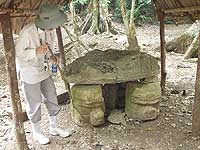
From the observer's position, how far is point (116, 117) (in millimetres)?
5324

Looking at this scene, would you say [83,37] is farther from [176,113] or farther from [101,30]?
[176,113]

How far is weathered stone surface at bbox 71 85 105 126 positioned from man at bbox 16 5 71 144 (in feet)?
1.59

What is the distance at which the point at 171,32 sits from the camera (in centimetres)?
1288

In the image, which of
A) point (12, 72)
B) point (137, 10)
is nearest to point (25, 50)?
point (12, 72)

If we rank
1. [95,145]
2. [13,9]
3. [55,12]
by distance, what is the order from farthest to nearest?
[95,145]
[55,12]
[13,9]

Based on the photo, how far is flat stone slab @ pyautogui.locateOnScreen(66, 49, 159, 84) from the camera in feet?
16.5

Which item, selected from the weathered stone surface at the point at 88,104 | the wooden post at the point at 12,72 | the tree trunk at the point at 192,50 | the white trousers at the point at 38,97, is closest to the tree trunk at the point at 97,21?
the tree trunk at the point at 192,50

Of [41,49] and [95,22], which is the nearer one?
[41,49]

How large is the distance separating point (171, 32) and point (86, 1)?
132 inches

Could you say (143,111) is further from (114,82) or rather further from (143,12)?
(143,12)

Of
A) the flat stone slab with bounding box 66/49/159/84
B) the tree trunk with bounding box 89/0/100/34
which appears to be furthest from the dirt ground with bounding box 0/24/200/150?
the tree trunk with bounding box 89/0/100/34

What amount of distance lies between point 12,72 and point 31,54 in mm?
328

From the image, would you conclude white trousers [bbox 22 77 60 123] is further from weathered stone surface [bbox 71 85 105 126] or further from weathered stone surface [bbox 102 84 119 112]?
weathered stone surface [bbox 102 84 119 112]

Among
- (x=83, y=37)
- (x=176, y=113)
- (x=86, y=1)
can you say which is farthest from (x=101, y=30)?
(x=176, y=113)
